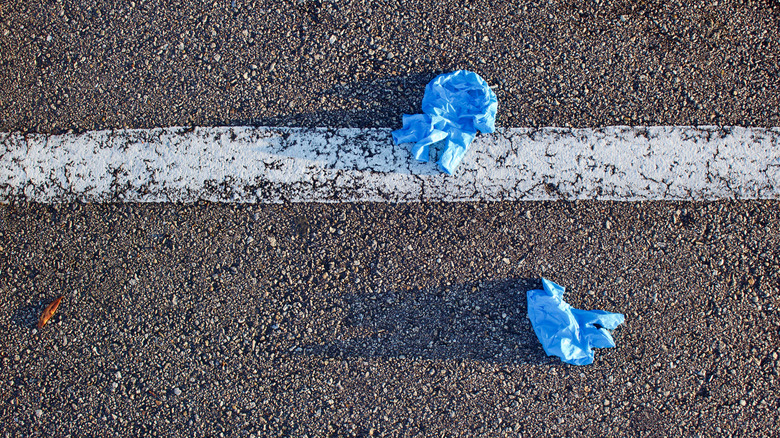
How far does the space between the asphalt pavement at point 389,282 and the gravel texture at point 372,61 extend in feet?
0.05

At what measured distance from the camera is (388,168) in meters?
1.81

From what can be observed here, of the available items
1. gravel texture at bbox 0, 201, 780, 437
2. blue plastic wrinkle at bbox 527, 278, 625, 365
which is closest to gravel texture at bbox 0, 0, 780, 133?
gravel texture at bbox 0, 201, 780, 437

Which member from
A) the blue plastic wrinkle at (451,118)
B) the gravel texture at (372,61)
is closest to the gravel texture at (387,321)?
the blue plastic wrinkle at (451,118)

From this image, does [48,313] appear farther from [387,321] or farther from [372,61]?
[372,61]

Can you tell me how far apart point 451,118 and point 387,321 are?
961 millimetres

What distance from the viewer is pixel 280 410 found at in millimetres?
1792

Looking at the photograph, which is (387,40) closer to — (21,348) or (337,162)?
(337,162)

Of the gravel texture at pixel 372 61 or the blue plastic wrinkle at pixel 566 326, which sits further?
the gravel texture at pixel 372 61

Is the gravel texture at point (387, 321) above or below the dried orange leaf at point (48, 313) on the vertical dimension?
below

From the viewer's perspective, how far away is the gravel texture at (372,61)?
1.85 metres

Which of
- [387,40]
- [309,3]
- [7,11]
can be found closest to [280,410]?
[387,40]

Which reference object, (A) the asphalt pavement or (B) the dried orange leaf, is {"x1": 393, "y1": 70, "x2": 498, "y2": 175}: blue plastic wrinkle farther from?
(B) the dried orange leaf

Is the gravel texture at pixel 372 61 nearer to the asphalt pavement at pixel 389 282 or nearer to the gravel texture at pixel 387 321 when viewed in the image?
the asphalt pavement at pixel 389 282

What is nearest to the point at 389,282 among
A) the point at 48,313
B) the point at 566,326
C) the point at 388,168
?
the point at 388,168
